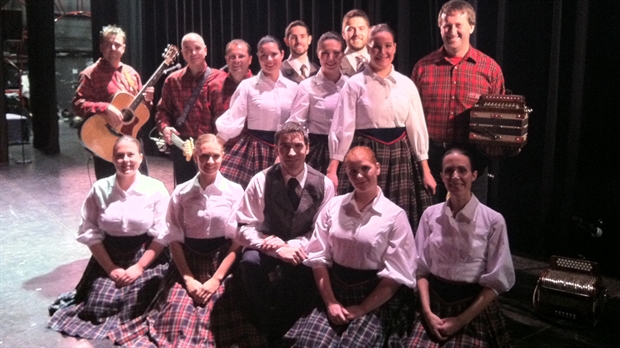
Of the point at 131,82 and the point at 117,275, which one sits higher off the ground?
the point at 131,82

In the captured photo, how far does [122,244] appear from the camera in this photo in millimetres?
3232

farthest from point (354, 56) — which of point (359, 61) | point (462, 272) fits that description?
point (462, 272)

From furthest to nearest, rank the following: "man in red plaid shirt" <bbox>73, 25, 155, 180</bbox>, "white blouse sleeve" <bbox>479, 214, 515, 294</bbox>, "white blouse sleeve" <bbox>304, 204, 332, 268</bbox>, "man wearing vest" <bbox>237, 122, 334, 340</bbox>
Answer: "man in red plaid shirt" <bbox>73, 25, 155, 180</bbox>
"man wearing vest" <bbox>237, 122, 334, 340</bbox>
"white blouse sleeve" <bbox>304, 204, 332, 268</bbox>
"white blouse sleeve" <bbox>479, 214, 515, 294</bbox>

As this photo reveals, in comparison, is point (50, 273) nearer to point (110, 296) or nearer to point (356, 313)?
point (110, 296)

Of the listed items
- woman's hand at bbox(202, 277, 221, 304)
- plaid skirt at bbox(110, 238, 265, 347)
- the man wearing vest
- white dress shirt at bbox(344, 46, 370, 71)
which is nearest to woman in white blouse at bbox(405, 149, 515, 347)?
the man wearing vest

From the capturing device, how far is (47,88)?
870 cm

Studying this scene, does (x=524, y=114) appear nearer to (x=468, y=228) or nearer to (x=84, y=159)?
(x=468, y=228)

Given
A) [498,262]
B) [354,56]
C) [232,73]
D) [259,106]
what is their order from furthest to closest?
[232,73]
[354,56]
[259,106]
[498,262]

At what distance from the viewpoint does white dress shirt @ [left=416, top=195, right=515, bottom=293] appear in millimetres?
2537

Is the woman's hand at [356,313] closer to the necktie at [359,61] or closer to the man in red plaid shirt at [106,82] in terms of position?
the necktie at [359,61]

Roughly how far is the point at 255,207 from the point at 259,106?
0.79 m

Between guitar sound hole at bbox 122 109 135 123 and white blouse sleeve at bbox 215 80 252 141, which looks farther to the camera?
guitar sound hole at bbox 122 109 135 123

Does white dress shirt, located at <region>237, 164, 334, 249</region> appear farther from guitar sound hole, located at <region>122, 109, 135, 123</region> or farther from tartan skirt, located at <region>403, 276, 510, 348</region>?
guitar sound hole, located at <region>122, 109, 135, 123</region>

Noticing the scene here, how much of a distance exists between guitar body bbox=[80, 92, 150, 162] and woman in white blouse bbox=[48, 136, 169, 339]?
113cm
